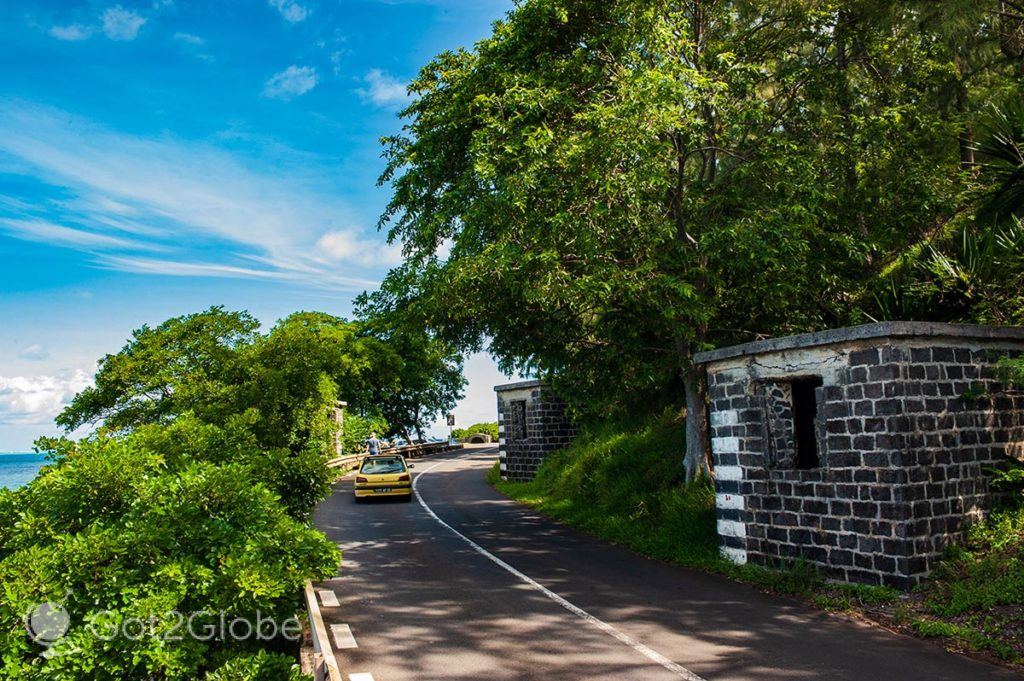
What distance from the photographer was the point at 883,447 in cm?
989

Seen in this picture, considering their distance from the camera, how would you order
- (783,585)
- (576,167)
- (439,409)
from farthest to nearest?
1. (439,409)
2. (576,167)
3. (783,585)

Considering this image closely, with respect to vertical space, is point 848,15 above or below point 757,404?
above

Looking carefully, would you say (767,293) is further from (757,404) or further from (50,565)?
(50,565)

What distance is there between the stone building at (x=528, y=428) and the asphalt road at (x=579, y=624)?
12606 mm

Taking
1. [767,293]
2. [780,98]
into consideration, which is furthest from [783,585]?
[780,98]

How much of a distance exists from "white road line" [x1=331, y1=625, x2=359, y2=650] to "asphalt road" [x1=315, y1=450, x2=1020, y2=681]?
0.11m

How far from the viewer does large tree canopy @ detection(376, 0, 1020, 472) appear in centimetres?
1310

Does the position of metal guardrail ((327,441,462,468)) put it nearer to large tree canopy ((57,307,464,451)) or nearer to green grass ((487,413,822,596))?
green grass ((487,413,822,596))

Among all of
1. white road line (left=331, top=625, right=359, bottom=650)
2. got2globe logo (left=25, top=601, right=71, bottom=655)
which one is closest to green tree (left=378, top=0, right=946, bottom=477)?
white road line (left=331, top=625, right=359, bottom=650)

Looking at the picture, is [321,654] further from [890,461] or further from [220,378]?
[220,378]

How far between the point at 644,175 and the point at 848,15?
7.50m

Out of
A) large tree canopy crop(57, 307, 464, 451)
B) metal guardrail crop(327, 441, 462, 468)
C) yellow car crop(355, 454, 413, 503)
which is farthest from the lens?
metal guardrail crop(327, 441, 462, 468)

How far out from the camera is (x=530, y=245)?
13539mm

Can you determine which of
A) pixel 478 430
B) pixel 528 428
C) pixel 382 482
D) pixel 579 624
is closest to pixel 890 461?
pixel 579 624
